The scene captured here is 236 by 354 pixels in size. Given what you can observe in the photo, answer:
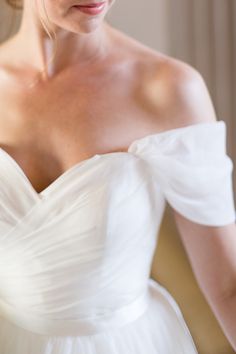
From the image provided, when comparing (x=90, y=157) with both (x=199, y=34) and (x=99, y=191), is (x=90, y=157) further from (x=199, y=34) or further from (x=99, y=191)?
(x=199, y=34)

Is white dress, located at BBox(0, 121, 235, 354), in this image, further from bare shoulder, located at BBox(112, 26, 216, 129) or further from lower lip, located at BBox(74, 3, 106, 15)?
lower lip, located at BBox(74, 3, 106, 15)

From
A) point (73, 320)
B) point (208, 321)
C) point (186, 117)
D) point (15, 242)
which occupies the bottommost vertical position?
point (208, 321)

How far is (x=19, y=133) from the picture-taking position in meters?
0.80

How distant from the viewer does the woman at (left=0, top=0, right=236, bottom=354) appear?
744mm

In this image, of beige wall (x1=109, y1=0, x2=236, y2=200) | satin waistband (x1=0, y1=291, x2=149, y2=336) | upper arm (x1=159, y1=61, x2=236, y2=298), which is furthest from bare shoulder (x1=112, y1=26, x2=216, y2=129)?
beige wall (x1=109, y1=0, x2=236, y2=200)

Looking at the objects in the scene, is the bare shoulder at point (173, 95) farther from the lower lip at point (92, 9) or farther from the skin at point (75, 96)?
the lower lip at point (92, 9)

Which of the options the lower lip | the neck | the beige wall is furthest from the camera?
the beige wall

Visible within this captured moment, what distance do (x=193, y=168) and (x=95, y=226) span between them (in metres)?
0.15

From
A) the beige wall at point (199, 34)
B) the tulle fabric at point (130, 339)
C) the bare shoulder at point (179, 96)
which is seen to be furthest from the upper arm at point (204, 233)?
the beige wall at point (199, 34)

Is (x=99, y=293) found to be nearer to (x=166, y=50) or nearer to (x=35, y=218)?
(x=35, y=218)

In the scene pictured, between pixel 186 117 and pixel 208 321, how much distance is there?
1.59ft

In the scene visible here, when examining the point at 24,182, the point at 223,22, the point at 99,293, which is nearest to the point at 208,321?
the point at 99,293

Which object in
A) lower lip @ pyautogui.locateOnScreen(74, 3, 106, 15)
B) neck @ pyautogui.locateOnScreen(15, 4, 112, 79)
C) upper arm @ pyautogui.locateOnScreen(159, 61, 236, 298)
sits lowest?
upper arm @ pyautogui.locateOnScreen(159, 61, 236, 298)

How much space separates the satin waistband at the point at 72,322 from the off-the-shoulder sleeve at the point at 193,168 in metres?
0.17
